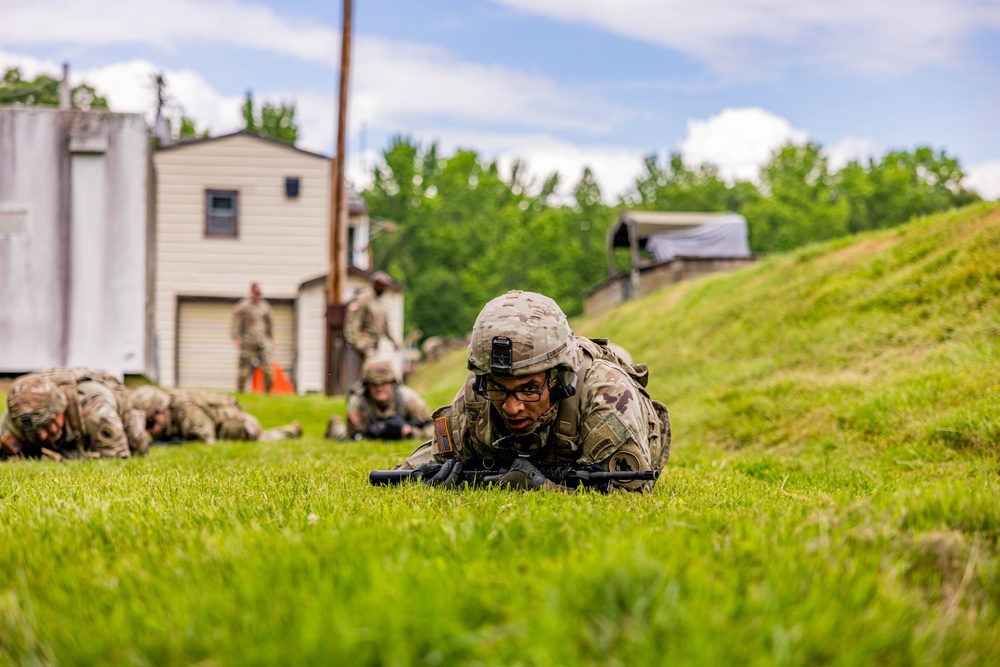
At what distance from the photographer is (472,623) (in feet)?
8.71

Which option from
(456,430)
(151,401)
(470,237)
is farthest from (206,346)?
(470,237)

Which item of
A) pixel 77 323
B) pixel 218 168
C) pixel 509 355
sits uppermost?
pixel 218 168

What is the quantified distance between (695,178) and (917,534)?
334 feet

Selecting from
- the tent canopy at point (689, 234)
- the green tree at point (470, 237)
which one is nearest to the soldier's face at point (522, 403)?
the tent canopy at point (689, 234)

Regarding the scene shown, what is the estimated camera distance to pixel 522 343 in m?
Answer: 5.50

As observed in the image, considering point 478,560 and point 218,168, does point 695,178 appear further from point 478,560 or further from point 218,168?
point 478,560

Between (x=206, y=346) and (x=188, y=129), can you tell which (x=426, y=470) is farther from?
(x=188, y=129)

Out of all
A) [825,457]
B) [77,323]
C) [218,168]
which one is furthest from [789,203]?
[825,457]

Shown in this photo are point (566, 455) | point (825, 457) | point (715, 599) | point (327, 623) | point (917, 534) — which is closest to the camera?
point (327, 623)

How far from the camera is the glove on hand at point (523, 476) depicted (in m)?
5.79

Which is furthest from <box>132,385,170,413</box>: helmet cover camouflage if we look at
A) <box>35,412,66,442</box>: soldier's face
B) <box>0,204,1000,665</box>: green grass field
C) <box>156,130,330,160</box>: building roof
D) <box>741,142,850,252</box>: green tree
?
<box>741,142,850,252</box>: green tree

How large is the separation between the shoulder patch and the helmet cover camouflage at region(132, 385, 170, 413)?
28.9 ft

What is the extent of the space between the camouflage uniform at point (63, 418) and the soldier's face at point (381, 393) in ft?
13.7

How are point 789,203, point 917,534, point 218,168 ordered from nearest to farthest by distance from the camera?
1. point 917,534
2. point 218,168
3. point 789,203
